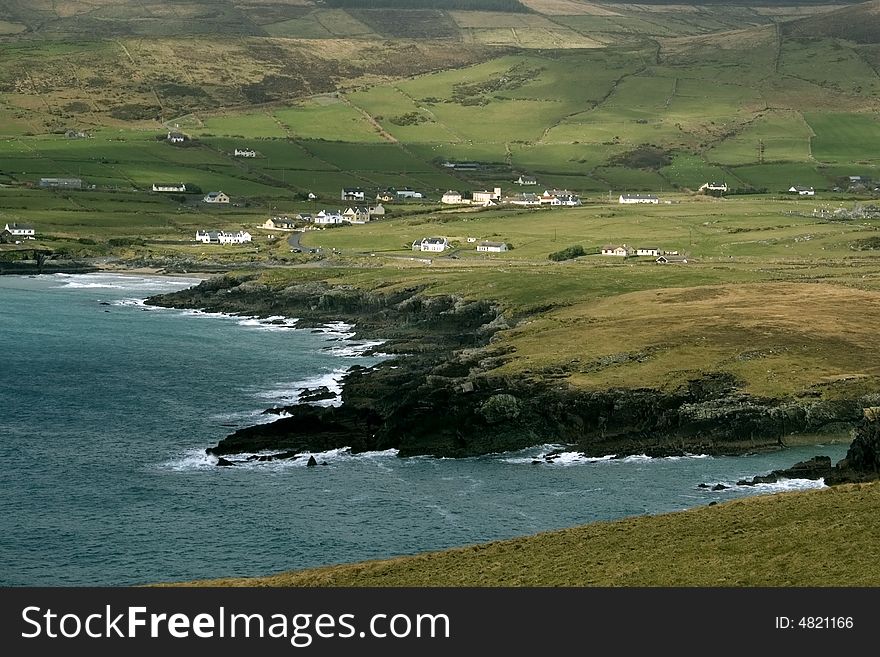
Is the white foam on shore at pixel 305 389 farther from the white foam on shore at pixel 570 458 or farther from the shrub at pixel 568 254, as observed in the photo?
the shrub at pixel 568 254

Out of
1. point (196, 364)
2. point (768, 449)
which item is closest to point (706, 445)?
point (768, 449)

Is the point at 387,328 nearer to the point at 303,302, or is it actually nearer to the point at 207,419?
the point at 303,302

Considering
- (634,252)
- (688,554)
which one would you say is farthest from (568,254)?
(688,554)

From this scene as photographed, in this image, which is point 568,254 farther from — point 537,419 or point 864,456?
point 864,456

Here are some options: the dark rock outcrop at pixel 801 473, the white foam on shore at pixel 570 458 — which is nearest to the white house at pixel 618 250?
the white foam on shore at pixel 570 458

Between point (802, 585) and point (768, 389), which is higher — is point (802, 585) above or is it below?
above
